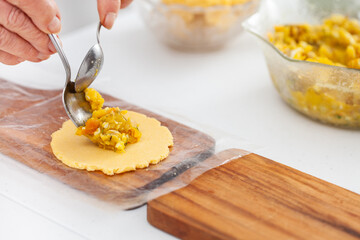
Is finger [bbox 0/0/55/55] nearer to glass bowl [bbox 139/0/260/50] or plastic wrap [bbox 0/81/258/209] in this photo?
plastic wrap [bbox 0/81/258/209]

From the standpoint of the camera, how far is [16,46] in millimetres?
1273

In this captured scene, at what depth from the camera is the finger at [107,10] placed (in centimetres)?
131

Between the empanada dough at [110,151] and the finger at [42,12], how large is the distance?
284 mm

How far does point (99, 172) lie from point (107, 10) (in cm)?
44

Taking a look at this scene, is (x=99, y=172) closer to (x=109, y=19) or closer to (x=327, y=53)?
(x=109, y=19)

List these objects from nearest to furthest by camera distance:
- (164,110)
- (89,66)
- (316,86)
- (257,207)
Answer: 1. (257,207)
2. (89,66)
3. (316,86)
4. (164,110)

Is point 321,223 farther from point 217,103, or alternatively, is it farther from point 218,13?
point 218,13

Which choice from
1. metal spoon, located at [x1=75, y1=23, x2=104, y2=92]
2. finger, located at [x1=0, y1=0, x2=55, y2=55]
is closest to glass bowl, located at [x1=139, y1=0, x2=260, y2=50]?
metal spoon, located at [x1=75, y1=23, x2=104, y2=92]

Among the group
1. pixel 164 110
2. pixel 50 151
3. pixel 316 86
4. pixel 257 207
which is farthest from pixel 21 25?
pixel 316 86

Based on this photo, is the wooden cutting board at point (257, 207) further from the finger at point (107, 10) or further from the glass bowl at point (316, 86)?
the finger at point (107, 10)

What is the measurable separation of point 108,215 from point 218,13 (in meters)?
0.98

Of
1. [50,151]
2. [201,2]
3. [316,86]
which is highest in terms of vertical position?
[201,2]

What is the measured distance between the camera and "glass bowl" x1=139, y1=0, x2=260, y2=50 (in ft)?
5.95

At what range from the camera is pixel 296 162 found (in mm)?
1352
